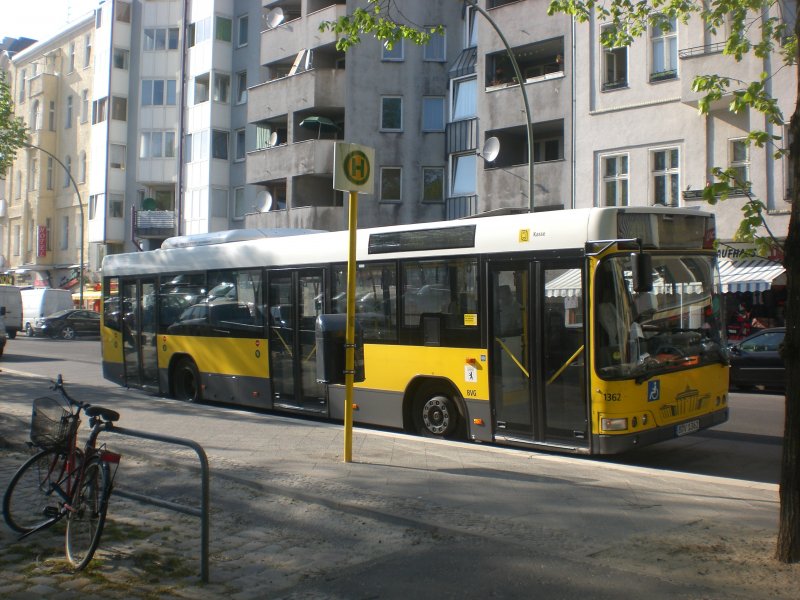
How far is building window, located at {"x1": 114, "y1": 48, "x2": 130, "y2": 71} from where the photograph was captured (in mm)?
53094

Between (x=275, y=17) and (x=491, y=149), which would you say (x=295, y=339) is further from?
(x=275, y=17)

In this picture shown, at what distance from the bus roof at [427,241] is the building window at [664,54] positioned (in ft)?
54.1

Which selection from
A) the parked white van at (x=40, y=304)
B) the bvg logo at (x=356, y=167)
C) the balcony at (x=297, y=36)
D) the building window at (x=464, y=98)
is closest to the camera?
the bvg logo at (x=356, y=167)

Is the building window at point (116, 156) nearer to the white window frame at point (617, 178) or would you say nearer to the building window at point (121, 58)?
the building window at point (121, 58)

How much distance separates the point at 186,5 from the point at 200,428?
43240mm

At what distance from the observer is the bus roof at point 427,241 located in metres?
9.80

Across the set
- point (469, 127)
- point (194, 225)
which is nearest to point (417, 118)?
point (469, 127)

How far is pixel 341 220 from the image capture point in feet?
121

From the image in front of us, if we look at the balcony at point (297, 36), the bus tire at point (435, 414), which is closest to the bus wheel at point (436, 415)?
the bus tire at point (435, 414)

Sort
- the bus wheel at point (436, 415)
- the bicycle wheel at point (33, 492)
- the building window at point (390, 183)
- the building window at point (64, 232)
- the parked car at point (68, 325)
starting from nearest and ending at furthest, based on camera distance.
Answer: the bicycle wheel at point (33, 492)
the bus wheel at point (436, 415)
the building window at point (390, 183)
the parked car at point (68, 325)
the building window at point (64, 232)

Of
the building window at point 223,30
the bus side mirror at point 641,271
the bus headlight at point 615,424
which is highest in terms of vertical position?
the building window at point 223,30

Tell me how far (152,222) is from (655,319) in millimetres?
44469

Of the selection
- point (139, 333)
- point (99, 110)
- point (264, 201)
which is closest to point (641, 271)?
point (139, 333)

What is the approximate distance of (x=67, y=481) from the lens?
618 centimetres
